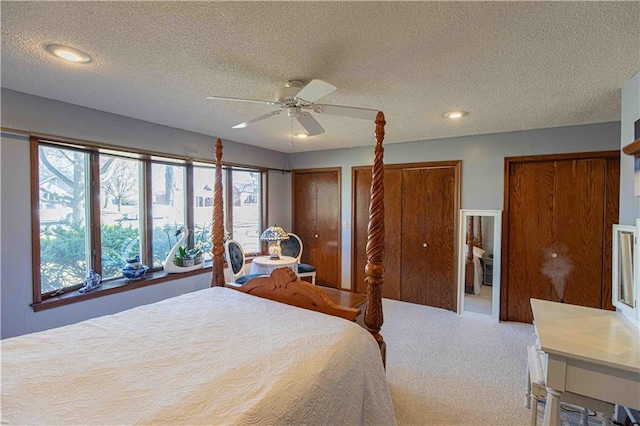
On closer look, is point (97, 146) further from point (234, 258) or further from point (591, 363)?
point (591, 363)

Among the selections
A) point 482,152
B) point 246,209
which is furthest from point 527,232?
point 246,209

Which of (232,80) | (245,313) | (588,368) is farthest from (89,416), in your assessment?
(588,368)

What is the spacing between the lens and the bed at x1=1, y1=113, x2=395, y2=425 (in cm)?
102

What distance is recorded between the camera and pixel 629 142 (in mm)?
1882

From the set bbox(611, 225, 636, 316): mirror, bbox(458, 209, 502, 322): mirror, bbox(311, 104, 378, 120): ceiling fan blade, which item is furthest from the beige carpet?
bbox(311, 104, 378, 120): ceiling fan blade

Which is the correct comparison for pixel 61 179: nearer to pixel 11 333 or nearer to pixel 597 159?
pixel 11 333

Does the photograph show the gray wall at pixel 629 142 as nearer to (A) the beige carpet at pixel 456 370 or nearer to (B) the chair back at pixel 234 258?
(A) the beige carpet at pixel 456 370

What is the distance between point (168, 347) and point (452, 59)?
2.27 m

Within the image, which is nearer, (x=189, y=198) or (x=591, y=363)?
(x=591, y=363)

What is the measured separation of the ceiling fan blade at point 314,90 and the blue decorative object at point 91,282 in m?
2.69

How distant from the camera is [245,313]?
1.89 metres

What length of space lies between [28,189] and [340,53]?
108 inches

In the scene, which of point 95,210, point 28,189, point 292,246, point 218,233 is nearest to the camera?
point 28,189

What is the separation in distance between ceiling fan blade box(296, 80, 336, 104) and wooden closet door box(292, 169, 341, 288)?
115 inches
